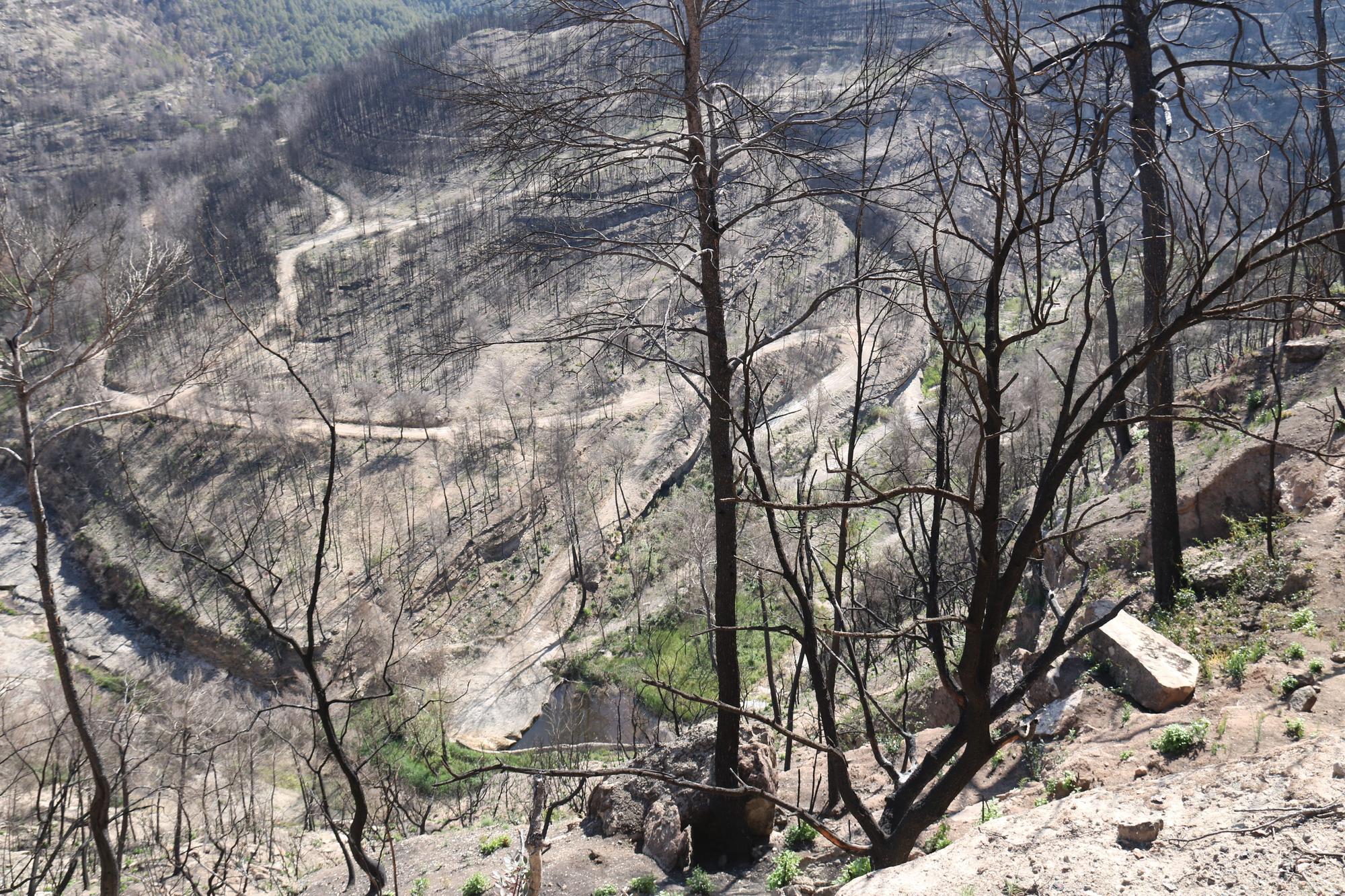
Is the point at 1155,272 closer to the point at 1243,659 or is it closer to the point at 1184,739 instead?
the point at 1243,659

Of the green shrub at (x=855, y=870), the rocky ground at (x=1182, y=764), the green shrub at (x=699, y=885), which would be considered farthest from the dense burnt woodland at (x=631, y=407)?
the green shrub at (x=855, y=870)

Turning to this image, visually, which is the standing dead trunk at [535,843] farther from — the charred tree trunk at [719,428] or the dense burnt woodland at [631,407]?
the charred tree trunk at [719,428]

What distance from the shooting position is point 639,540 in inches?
1377

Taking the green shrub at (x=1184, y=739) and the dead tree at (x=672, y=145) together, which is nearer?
the green shrub at (x=1184, y=739)

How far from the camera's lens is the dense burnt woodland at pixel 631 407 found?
14.6 ft

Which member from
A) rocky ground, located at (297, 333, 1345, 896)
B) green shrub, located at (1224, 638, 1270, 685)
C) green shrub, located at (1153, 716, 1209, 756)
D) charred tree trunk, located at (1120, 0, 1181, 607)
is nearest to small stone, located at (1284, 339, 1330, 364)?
rocky ground, located at (297, 333, 1345, 896)

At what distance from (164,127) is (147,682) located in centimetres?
9195

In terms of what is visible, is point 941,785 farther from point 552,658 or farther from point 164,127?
point 164,127

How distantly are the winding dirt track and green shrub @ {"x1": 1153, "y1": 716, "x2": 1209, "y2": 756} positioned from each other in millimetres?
17244

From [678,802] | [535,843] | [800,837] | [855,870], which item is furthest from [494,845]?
[535,843]

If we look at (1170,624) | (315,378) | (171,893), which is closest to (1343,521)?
(1170,624)

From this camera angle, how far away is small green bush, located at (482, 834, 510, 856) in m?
9.21

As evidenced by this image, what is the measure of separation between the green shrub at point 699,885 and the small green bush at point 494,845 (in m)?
3.50

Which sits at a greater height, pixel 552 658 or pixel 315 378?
pixel 315 378
